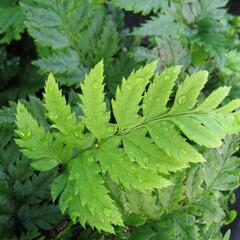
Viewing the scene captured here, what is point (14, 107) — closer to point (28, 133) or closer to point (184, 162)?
point (28, 133)

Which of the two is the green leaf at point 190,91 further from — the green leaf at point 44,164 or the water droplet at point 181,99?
the green leaf at point 44,164

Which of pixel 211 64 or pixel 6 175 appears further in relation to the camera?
pixel 211 64

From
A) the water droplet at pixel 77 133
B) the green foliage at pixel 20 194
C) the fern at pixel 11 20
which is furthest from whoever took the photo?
the fern at pixel 11 20

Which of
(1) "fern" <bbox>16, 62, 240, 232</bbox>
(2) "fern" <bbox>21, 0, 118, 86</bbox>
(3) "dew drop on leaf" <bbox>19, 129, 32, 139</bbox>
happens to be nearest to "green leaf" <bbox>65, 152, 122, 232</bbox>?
(1) "fern" <bbox>16, 62, 240, 232</bbox>

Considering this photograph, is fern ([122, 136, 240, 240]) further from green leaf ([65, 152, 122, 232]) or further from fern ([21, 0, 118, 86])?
fern ([21, 0, 118, 86])

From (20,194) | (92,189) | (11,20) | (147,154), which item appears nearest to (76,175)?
(92,189)

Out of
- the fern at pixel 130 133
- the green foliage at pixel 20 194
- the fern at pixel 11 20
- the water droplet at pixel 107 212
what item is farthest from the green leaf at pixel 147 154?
the fern at pixel 11 20

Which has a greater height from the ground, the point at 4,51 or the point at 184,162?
the point at 184,162

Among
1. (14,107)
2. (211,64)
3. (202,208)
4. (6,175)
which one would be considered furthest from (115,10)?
(202,208)
